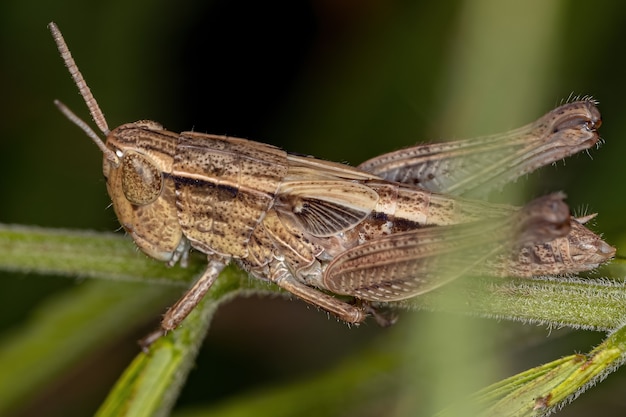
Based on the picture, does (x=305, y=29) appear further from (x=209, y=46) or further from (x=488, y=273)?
(x=488, y=273)

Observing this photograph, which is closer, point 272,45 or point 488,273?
point 488,273

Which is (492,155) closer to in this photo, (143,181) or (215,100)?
(143,181)

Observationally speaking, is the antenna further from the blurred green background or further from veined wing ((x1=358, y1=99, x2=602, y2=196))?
the blurred green background

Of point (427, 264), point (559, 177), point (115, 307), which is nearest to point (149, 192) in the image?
point (115, 307)

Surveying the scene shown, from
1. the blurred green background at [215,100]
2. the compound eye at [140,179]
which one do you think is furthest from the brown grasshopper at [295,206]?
the blurred green background at [215,100]

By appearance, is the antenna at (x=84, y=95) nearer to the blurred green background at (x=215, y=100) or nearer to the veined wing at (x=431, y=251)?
the veined wing at (x=431, y=251)

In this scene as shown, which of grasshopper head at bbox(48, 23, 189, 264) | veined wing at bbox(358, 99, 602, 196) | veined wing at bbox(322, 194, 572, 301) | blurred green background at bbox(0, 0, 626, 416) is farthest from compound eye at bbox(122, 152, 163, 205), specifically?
blurred green background at bbox(0, 0, 626, 416)

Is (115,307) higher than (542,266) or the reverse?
higher
